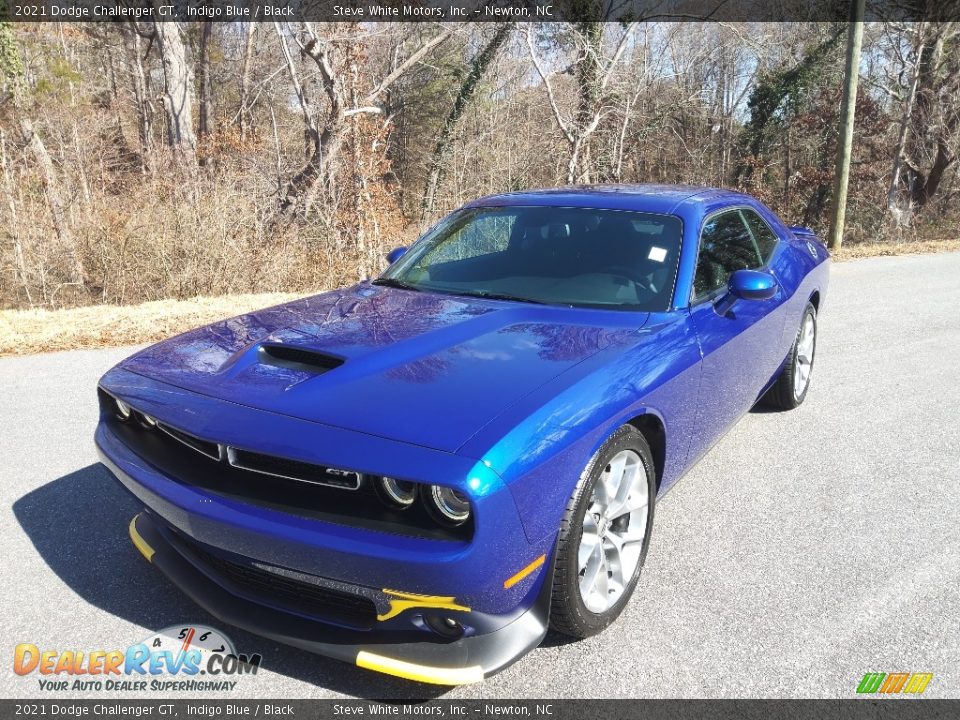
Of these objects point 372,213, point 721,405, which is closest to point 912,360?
point 721,405

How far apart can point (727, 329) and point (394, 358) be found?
1.74m

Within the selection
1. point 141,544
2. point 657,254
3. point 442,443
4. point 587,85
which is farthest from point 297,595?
point 587,85

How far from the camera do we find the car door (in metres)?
3.40

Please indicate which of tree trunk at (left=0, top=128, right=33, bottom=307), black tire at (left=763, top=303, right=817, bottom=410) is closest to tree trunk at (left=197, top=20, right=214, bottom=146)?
tree trunk at (left=0, top=128, right=33, bottom=307)

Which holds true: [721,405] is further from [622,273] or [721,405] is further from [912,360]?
[912,360]

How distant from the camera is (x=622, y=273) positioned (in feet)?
11.6

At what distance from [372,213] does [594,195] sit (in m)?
8.59

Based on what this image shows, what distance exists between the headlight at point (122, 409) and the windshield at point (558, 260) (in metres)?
1.51

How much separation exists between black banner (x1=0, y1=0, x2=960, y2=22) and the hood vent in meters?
13.0

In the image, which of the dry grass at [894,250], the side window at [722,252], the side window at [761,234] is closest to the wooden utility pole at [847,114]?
the dry grass at [894,250]

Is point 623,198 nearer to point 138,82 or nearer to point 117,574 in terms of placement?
point 117,574

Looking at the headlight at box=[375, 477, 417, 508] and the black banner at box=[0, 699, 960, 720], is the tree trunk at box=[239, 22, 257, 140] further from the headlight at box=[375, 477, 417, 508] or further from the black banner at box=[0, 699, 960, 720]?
the headlight at box=[375, 477, 417, 508]

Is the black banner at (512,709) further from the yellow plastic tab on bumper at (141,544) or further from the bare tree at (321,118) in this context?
the bare tree at (321,118)

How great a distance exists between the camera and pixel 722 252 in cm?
395
